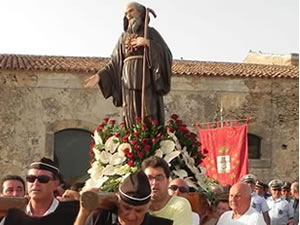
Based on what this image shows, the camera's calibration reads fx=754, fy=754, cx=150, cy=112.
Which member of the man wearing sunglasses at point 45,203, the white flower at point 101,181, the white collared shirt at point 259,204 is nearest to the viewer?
the man wearing sunglasses at point 45,203

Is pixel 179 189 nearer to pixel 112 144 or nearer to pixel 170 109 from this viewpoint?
pixel 112 144

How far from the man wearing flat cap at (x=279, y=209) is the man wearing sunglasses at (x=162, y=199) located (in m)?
6.74

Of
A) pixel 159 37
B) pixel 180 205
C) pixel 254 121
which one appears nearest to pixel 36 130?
pixel 254 121

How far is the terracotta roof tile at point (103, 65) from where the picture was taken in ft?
79.9

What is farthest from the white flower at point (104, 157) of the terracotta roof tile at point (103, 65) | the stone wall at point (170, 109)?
the stone wall at point (170, 109)

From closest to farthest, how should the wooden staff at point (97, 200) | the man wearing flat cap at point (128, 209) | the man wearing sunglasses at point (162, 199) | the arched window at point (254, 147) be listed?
the wooden staff at point (97, 200) < the man wearing flat cap at point (128, 209) < the man wearing sunglasses at point (162, 199) < the arched window at point (254, 147)

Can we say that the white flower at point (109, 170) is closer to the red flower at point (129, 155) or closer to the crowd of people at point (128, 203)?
the red flower at point (129, 155)

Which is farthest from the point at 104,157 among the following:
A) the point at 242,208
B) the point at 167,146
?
the point at 242,208

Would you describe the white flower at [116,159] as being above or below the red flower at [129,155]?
below

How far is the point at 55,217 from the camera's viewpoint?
14.8 ft

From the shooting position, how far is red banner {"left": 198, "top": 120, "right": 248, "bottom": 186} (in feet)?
60.8

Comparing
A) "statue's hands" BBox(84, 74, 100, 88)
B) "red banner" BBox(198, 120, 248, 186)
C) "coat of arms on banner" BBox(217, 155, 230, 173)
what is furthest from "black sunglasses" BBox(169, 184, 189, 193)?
"coat of arms on banner" BBox(217, 155, 230, 173)

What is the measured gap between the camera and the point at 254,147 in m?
26.0

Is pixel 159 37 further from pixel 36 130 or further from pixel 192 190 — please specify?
pixel 36 130
